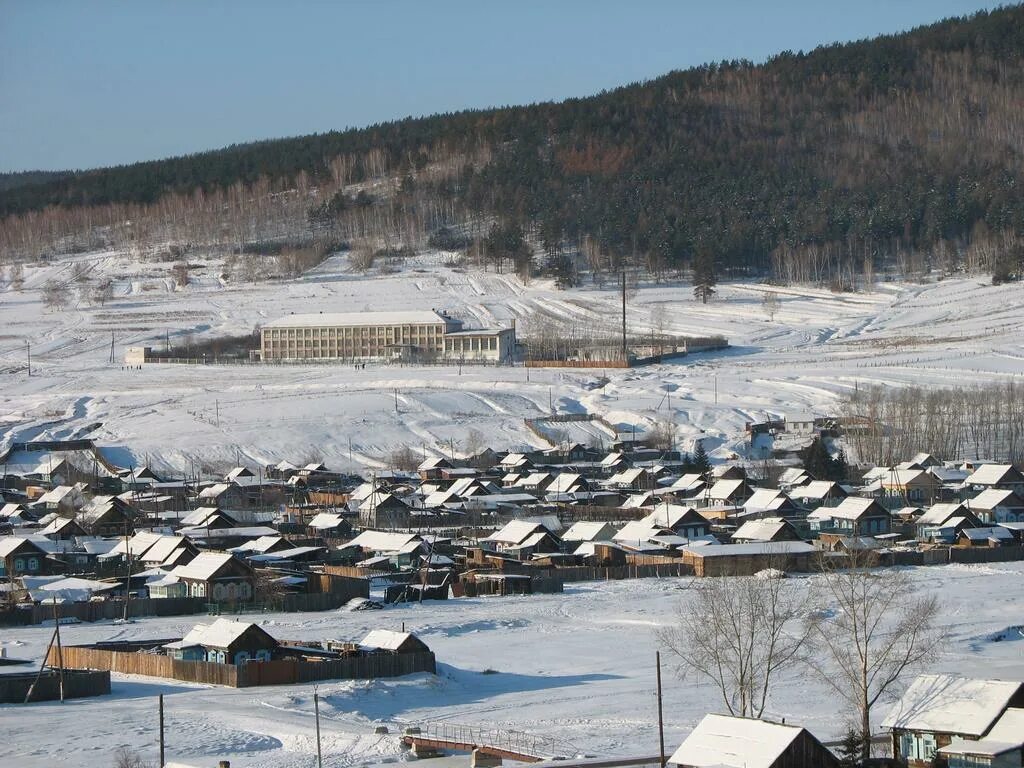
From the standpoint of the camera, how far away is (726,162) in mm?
150500

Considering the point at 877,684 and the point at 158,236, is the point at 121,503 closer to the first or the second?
the point at 877,684

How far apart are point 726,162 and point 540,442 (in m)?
90.2

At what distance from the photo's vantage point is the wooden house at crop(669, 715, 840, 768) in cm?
1688

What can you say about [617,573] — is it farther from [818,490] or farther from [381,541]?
[818,490]

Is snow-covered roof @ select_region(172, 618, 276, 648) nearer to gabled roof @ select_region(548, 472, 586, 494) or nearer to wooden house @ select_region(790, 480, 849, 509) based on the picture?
wooden house @ select_region(790, 480, 849, 509)

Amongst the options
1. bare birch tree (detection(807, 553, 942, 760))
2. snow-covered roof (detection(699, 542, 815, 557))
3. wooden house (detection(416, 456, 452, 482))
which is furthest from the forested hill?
bare birch tree (detection(807, 553, 942, 760))

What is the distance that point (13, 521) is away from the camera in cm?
4747

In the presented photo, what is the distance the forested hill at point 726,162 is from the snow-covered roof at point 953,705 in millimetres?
95500

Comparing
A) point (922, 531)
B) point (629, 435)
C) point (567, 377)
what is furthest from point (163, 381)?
point (922, 531)

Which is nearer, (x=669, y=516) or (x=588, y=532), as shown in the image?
(x=588, y=532)

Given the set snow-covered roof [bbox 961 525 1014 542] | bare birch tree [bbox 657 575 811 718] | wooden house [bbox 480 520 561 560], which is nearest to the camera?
bare birch tree [bbox 657 575 811 718]

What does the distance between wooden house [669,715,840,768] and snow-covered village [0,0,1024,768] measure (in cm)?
5

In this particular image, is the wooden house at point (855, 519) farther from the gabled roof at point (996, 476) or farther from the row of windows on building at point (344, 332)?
the row of windows on building at point (344, 332)

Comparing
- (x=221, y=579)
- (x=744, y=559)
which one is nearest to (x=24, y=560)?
(x=221, y=579)
